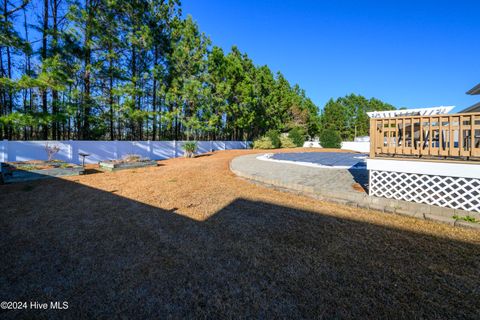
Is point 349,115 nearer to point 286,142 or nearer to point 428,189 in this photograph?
point 286,142

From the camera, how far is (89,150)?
1047 centimetres

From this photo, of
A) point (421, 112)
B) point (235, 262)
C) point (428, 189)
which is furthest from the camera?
point (421, 112)

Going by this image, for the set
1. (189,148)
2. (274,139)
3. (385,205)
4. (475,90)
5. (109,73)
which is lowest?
(385,205)

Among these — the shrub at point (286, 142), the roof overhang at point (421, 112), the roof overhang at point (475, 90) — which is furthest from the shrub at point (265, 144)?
the roof overhang at point (421, 112)

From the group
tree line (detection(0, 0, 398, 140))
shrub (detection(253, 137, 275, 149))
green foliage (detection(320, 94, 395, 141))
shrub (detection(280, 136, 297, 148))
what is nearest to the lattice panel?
tree line (detection(0, 0, 398, 140))

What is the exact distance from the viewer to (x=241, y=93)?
21656 millimetres

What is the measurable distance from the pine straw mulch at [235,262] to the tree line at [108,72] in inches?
381

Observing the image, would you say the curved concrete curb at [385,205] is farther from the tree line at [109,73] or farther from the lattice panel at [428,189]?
the tree line at [109,73]

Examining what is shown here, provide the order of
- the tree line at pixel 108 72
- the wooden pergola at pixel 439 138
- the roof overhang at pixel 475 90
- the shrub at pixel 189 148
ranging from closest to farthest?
the wooden pergola at pixel 439 138
the roof overhang at pixel 475 90
the tree line at pixel 108 72
the shrub at pixel 189 148

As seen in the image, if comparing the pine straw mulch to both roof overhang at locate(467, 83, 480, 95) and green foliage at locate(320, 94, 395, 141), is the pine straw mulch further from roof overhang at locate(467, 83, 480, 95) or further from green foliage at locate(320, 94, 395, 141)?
green foliage at locate(320, 94, 395, 141)

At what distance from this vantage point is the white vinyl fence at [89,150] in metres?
8.26

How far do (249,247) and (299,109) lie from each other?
31.4 meters

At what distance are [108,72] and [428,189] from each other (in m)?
16.4

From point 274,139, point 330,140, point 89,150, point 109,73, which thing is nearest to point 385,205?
point 89,150
